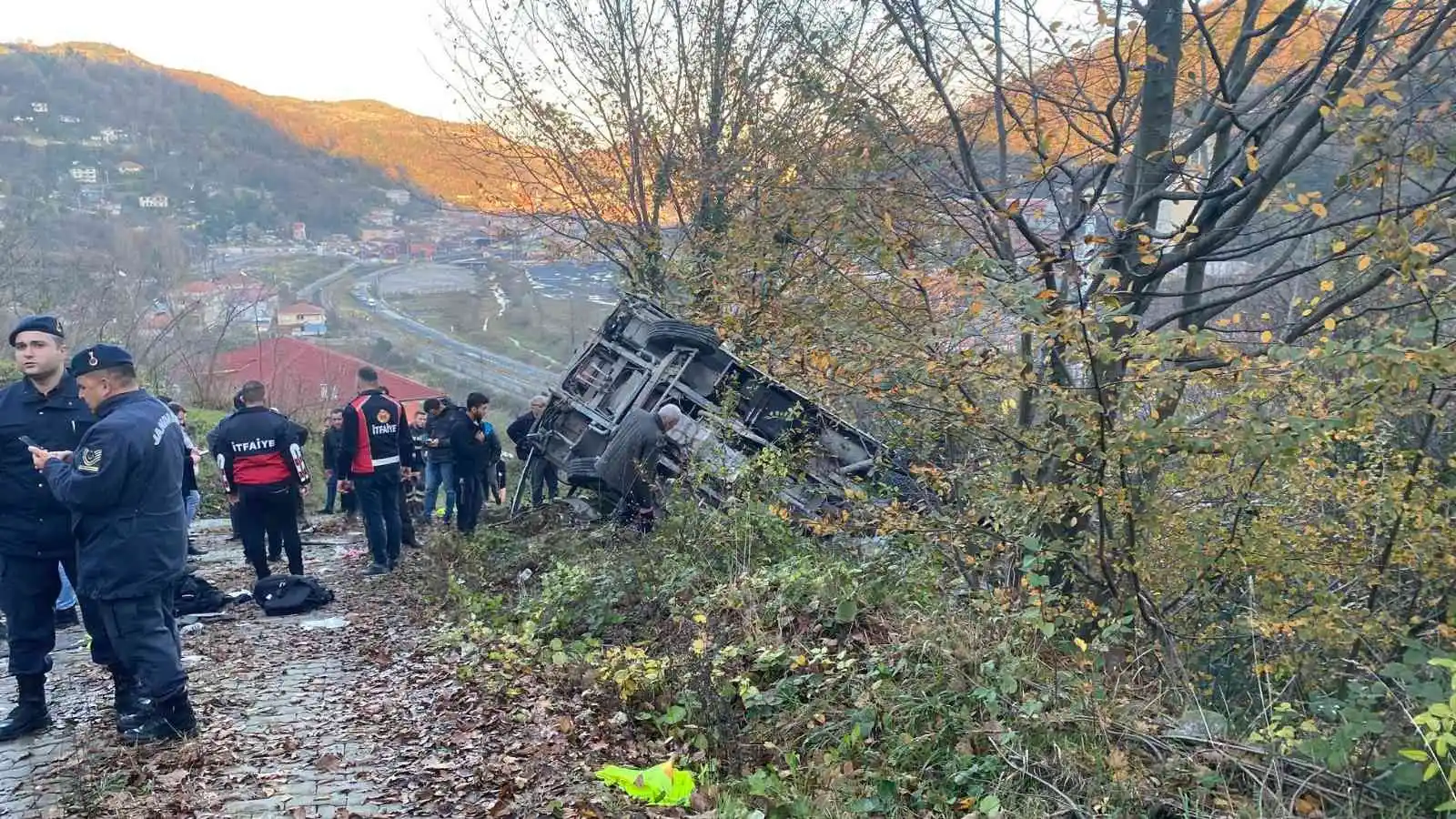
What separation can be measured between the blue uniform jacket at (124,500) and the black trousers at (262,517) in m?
3.47

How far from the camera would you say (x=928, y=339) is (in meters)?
5.48

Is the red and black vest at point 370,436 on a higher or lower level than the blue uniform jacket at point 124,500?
lower

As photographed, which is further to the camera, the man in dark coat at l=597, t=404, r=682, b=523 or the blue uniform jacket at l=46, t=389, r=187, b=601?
the man in dark coat at l=597, t=404, r=682, b=523

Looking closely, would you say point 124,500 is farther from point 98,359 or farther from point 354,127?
point 354,127

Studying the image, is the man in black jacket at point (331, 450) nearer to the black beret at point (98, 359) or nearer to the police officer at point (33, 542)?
the police officer at point (33, 542)

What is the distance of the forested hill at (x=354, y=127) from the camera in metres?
16.9

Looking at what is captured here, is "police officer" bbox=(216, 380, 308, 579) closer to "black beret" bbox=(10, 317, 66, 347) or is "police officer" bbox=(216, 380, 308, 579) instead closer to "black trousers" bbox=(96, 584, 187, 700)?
"black beret" bbox=(10, 317, 66, 347)

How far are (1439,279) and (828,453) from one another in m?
5.89

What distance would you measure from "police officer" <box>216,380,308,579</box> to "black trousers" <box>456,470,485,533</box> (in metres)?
2.75

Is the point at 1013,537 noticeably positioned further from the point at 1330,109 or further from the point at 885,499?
the point at 1330,109

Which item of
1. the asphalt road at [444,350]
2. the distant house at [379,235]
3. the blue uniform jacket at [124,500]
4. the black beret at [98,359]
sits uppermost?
the distant house at [379,235]

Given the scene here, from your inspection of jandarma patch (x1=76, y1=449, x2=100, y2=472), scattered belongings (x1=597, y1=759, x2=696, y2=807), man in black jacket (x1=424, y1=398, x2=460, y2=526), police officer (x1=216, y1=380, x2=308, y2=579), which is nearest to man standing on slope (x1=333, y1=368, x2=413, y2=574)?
police officer (x1=216, y1=380, x2=308, y2=579)

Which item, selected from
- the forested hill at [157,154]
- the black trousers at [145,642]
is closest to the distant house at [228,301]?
the forested hill at [157,154]

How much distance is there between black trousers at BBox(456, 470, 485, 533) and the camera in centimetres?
1127
